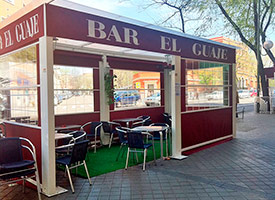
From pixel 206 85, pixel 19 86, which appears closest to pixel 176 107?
pixel 206 85

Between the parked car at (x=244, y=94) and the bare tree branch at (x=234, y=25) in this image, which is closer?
the bare tree branch at (x=234, y=25)

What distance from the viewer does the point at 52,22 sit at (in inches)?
132

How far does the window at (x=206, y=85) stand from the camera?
588cm

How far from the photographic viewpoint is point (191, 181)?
382cm

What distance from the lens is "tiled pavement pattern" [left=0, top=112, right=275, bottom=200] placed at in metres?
3.35

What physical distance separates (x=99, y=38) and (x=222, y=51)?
406 cm

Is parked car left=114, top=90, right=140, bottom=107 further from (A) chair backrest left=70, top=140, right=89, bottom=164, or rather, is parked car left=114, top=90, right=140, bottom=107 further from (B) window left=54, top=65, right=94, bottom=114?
Result: (A) chair backrest left=70, top=140, right=89, bottom=164

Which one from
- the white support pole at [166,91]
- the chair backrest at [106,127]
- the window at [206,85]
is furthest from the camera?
the white support pole at [166,91]

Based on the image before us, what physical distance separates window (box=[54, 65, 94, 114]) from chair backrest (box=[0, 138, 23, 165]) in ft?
8.28

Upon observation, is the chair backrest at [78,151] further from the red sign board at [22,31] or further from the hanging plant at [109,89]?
the hanging plant at [109,89]

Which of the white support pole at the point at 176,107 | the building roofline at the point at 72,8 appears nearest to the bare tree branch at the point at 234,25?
the white support pole at the point at 176,107

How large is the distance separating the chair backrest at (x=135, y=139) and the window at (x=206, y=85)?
70.1 inches

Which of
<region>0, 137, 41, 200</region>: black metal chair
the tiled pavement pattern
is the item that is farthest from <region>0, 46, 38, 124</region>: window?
the tiled pavement pattern

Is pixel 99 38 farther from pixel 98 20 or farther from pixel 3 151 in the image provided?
pixel 3 151
